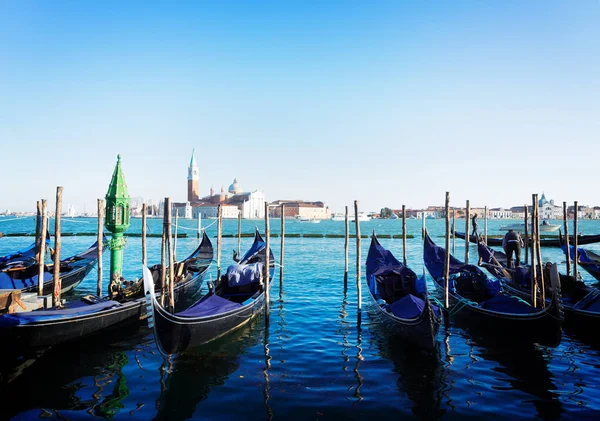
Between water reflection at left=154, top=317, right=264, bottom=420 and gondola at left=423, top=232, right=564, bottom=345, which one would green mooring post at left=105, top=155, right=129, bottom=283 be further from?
gondola at left=423, top=232, right=564, bottom=345

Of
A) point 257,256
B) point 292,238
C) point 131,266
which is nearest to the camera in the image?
point 257,256

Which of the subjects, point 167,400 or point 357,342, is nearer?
point 167,400

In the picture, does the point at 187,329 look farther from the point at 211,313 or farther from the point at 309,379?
the point at 309,379

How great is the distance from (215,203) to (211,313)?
346 ft

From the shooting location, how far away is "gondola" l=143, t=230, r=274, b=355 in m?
5.60

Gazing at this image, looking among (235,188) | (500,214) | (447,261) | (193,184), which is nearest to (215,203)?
(193,184)

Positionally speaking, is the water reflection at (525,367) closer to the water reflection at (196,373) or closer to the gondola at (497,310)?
the gondola at (497,310)

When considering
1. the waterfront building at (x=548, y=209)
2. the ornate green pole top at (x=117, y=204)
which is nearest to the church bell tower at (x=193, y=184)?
the waterfront building at (x=548, y=209)

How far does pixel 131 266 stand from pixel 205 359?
12594mm

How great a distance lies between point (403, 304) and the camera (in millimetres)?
6859

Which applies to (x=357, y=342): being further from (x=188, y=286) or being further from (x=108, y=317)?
(x=188, y=286)

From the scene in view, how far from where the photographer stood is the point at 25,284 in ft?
31.0

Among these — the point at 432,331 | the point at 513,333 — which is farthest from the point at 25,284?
the point at 513,333

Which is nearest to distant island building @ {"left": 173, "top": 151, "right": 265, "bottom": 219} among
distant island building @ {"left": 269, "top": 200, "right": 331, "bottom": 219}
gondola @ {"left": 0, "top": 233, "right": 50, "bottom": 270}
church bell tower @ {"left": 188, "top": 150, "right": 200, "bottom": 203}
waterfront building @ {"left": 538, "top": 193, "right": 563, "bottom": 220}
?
church bell tower @ {"left": 188, "top": 150, "right": 200, "bottom": 203}
